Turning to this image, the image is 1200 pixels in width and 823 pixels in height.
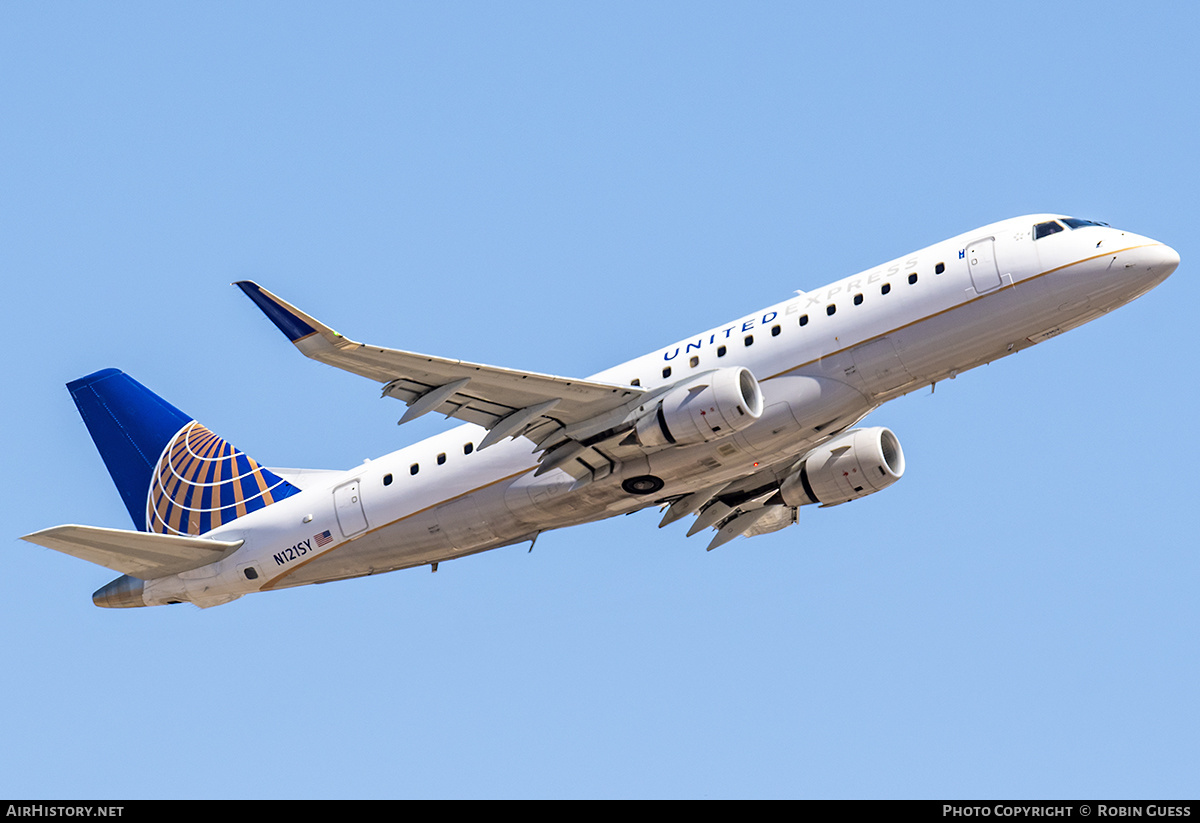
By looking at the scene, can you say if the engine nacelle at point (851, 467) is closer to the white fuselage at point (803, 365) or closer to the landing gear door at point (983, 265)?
the white fuselage at point (803, 365)

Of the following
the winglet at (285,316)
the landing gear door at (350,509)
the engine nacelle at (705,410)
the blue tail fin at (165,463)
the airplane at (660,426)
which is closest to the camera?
the winglet at (285,316)

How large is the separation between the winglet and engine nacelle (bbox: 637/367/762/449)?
795cm

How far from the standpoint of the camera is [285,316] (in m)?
29.7

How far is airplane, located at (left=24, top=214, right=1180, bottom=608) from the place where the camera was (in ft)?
108

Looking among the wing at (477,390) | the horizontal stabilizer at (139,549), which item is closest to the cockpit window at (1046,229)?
the wing at (477,390)

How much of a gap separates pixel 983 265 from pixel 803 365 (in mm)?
4729

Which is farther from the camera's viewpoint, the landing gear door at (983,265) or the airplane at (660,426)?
the landing gear door at (983,265)

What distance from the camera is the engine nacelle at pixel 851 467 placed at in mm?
38625

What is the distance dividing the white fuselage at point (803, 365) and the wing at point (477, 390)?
53.4 inches

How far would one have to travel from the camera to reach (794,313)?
113 feet

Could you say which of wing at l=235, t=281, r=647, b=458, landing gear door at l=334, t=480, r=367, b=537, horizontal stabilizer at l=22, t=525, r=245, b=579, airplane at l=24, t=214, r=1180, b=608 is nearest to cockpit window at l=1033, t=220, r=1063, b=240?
A: airplane at l=24, t=214, r=1180, b=608

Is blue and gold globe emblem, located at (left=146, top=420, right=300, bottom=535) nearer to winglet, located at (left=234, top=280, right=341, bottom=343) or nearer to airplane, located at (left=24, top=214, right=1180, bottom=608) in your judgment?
airplane, located at (left=24, top=214, right=1180, bottom=608)
